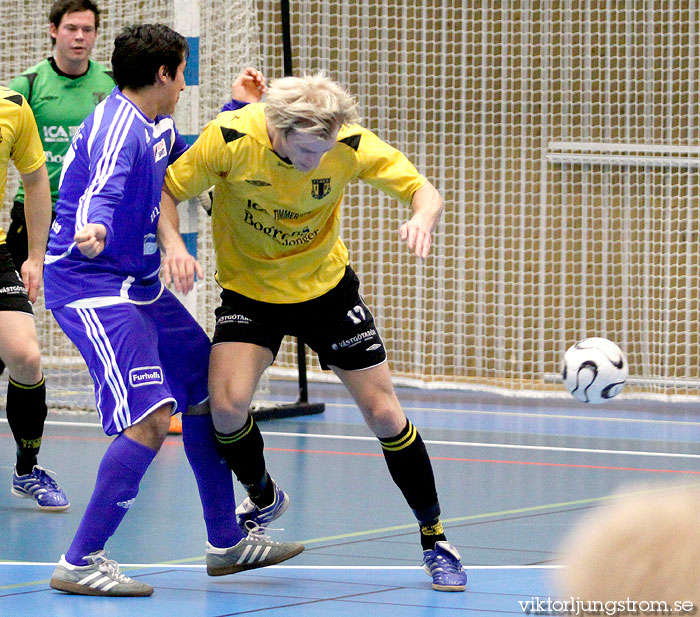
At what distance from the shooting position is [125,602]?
3.12 metres

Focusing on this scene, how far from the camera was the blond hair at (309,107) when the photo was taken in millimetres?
3127

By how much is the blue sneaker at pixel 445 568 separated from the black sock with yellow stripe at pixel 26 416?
1.89 meters

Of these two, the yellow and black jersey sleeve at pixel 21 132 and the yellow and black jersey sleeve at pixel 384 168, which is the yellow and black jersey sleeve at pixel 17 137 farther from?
the yellow and black jersey sleeve at pixel 384 168

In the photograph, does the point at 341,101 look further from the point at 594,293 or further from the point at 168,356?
the point at 594,293

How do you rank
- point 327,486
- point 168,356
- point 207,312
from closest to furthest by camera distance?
point 168,356, point 327,486, point 207,312

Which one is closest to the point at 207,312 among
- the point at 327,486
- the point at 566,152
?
the point at 327,486

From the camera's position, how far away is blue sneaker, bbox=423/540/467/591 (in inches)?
130

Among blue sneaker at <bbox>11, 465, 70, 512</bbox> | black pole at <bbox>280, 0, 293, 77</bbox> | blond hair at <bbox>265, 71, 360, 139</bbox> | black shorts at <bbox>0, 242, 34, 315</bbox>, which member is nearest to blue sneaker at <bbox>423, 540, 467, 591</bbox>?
blond hair at <bbox>265, 71, 360, 139</bbox>

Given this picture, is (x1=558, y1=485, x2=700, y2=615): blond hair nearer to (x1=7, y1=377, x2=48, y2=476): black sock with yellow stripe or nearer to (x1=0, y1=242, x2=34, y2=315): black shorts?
(x1=0, y1=242, x2=34, y2=315): black shorts

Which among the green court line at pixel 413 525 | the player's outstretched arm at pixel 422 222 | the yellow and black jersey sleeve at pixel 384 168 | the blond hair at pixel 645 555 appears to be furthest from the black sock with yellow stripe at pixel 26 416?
the blond hair at pixel 645 555

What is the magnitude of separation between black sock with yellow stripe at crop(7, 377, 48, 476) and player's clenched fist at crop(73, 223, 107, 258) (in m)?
1.72

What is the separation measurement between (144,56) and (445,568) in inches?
66.2

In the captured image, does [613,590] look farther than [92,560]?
No

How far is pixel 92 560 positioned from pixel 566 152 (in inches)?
287
